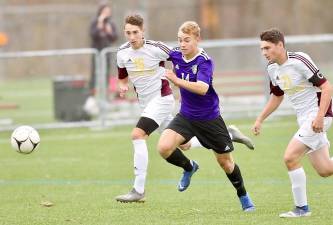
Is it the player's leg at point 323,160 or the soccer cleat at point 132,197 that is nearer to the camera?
the player's leg at point 323,160

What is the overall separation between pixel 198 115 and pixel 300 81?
1053 mm

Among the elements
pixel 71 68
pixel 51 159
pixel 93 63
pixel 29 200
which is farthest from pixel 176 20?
pixel 29 200

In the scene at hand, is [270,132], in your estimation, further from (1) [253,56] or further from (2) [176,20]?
(2) [176,20]

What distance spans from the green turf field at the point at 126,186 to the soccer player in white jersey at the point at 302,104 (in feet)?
1.16

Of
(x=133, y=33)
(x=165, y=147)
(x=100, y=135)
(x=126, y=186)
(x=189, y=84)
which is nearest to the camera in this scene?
(x=189, y=84)

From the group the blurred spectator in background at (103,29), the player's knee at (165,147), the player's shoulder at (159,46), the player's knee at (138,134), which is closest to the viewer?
the player's knee at (165,147)

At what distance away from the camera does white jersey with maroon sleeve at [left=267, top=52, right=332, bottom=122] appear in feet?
27.4

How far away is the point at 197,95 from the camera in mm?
8922

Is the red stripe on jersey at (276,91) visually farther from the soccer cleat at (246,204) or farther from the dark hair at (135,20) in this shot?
the dark hair at (135,20)

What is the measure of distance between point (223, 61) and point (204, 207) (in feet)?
33.4

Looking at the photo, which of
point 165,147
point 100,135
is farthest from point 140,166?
point 100,135

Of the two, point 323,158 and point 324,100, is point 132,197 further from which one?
point 324,100

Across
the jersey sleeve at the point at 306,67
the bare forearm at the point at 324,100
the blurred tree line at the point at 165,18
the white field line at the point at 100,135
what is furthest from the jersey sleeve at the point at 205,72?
the blurred tree line at the point at 165,18

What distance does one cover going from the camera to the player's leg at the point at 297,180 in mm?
8219
